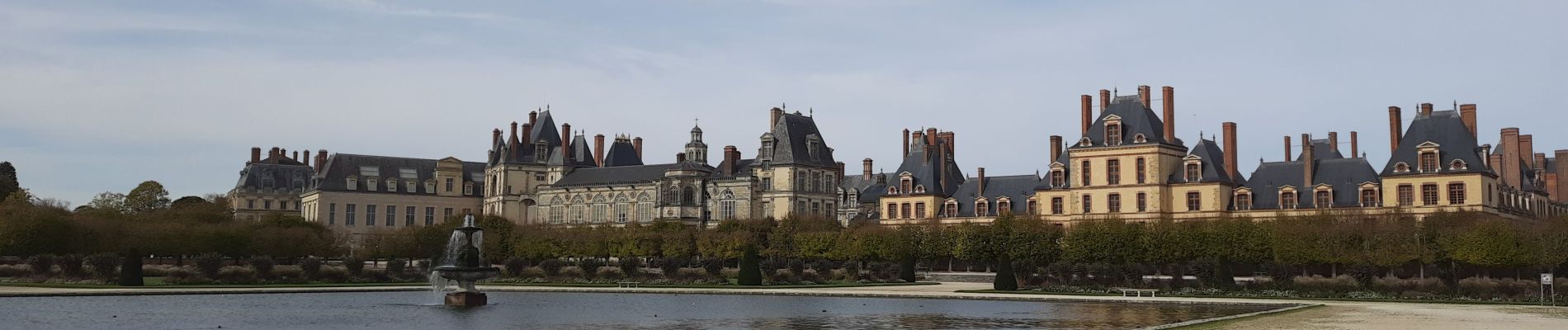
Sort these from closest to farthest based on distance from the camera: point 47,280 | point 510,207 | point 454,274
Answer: point 454,274
point 47,280
point 510,207

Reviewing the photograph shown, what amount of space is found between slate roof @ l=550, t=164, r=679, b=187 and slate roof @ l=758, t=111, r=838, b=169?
6.99 m

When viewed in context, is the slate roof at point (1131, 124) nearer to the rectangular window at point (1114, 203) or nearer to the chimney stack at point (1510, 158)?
the rectangular window at point (1114, 203)

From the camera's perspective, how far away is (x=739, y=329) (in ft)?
80.7

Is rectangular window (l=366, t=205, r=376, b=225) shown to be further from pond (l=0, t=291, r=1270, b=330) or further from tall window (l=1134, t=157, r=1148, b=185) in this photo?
pond (l=0, t=291, r=1270, b=330)

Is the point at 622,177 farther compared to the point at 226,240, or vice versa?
the point at 622,177

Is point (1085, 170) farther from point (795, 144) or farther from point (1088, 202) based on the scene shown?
point (795, 144)

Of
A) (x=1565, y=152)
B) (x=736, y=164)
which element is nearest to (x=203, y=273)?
(x=736, y=164)

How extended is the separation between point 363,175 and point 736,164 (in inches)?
1094

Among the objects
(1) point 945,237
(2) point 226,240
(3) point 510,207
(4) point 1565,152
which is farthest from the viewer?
(3) point 510,207

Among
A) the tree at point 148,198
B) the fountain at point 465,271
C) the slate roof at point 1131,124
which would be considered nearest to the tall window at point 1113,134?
the slate roof at point 1131,124

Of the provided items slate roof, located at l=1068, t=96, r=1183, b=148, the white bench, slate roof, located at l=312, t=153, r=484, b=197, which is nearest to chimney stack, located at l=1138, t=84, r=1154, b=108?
slate roof, located at l=1068, t=96, r=1183, b=148

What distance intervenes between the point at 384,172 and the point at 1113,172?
54247mm

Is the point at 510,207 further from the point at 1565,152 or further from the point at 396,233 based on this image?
the point at 1565,152

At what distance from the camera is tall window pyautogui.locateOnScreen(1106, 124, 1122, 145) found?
64375 millimetres
